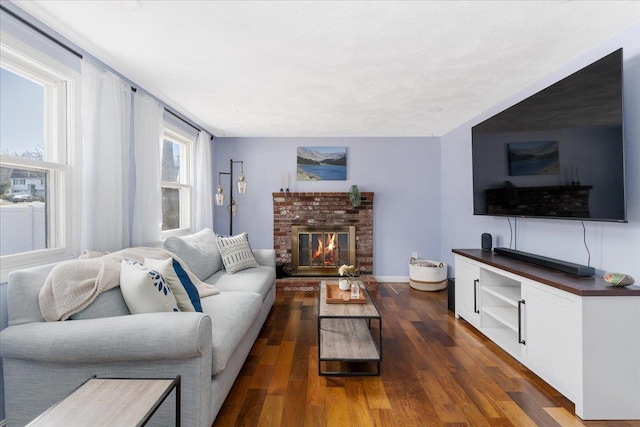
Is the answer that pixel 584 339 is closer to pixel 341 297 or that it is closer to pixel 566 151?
pixel 566 151

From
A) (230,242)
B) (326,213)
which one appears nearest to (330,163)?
(326,213)

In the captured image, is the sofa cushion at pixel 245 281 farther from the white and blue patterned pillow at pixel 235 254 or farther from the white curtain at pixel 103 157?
the white curtain at pixel 103 157

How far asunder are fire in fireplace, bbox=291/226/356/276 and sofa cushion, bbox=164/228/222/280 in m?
1.52

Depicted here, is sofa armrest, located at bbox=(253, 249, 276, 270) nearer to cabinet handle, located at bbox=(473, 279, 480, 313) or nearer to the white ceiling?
the white ceiling

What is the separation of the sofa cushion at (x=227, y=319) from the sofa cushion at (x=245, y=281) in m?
0.31

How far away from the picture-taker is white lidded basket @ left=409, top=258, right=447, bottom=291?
14.4 feet

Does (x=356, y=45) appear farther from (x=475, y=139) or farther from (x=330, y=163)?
(x=330, y=163)

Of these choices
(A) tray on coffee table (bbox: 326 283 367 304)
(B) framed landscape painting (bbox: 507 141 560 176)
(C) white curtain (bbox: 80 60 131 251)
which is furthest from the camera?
(A) tray on coffee table (bbox: 326 283 367 304)

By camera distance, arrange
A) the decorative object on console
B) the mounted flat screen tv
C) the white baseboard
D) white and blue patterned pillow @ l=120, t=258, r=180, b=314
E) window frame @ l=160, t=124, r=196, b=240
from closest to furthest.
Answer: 1. white and blue patterned pillow @ l=120, t=258, r=180, b=314
2. the decorative object on console
3. the mounted flat screen tv
4. window frame @ l=160, t=124, r=196, b=240
5. the white baseboard

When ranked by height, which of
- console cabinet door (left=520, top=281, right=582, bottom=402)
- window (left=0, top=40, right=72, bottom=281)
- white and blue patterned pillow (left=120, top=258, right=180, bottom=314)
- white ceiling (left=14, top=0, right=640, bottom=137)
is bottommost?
console cabinet door (left=520, top=281, right=582, bottom=402)

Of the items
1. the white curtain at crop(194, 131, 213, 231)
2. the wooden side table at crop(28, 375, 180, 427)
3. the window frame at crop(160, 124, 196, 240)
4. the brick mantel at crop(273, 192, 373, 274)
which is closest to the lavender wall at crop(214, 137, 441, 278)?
the brick mantel at crop(273, 192, 373, 274)

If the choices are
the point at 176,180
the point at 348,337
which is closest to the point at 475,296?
the point at 348,337

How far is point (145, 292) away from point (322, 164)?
11.7 ft

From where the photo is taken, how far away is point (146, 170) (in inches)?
112
